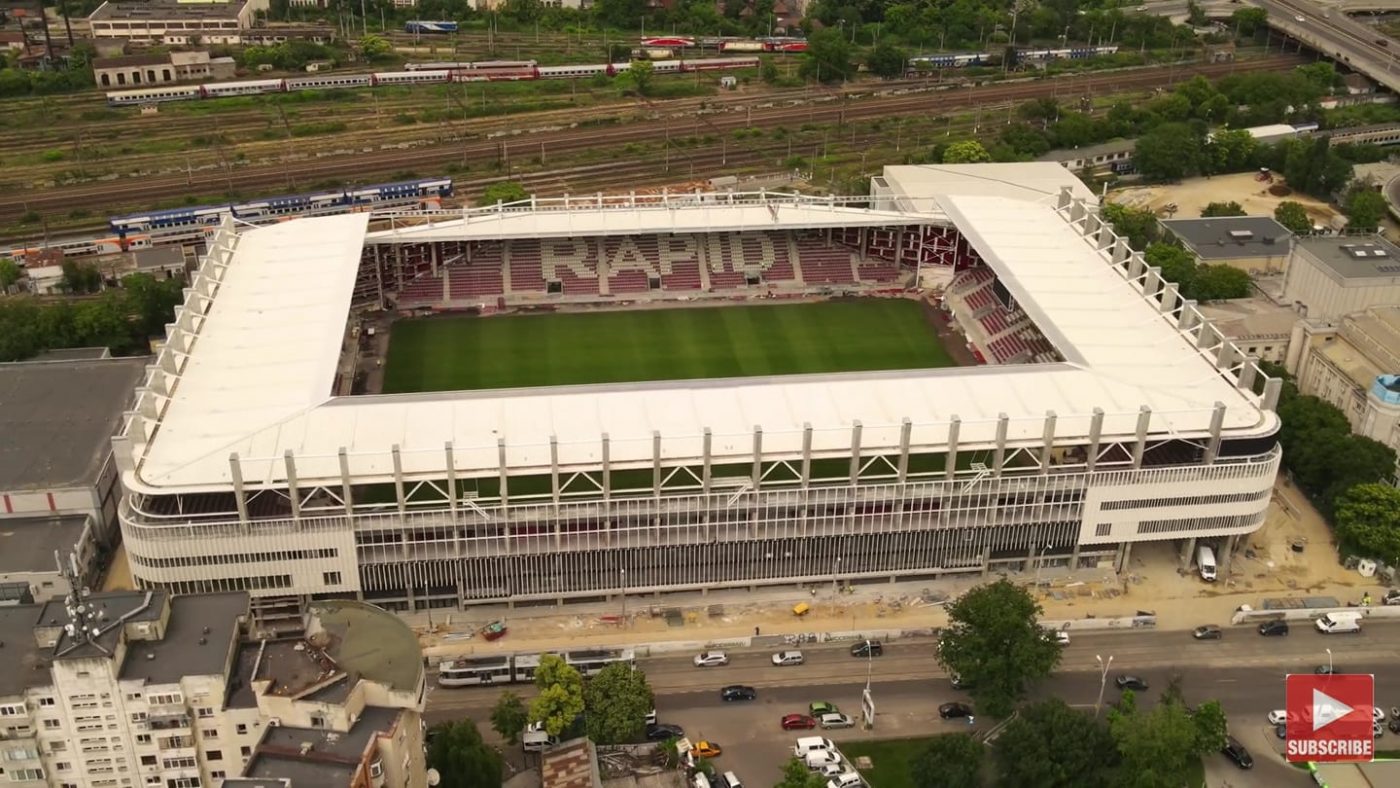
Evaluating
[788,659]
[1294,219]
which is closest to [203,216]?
[788,659]

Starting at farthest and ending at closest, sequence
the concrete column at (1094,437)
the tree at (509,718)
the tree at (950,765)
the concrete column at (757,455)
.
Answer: the concrete column at (1094,437) → the concrete column at (757,455) → the tree at (509,718) → the tree at (950,765)

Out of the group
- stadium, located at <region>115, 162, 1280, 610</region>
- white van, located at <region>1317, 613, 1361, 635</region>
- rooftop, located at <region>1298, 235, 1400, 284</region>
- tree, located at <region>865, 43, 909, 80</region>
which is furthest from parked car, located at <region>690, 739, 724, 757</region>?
tree, located at <region>865, 43, 909, 80</region>

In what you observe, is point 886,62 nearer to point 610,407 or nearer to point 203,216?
point 203,216

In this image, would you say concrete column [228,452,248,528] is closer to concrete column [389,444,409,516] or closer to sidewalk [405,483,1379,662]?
concrete column [389,444,409,516]

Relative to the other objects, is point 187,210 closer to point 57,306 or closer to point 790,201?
point 57,306

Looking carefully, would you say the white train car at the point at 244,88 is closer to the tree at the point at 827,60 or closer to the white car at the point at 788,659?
the tree at the point at 827,60

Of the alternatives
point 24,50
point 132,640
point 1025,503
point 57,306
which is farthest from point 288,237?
point 24,50

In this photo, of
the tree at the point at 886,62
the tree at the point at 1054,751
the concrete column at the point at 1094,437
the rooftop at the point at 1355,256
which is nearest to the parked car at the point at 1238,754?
the tree at the point at 1054,751
